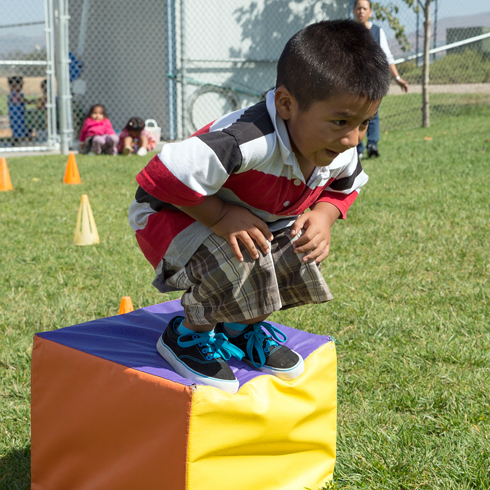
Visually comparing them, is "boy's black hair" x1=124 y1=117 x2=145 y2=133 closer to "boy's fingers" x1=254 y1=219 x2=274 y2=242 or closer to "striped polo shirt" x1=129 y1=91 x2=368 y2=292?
"striped polo shirt" x1=129 y1=91 x2=368 y2=292

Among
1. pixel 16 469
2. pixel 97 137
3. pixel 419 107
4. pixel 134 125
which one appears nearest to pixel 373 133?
pixel 134 125

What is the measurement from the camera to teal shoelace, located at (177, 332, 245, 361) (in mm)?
1843

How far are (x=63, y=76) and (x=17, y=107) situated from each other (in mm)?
1896

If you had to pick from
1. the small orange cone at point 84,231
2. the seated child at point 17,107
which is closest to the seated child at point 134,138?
the seated child at point 17,107

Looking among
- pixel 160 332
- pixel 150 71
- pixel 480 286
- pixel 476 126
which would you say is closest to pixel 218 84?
pixel 150 71

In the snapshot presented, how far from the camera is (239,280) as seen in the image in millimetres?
1780

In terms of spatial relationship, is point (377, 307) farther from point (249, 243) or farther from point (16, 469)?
point (16, 469)

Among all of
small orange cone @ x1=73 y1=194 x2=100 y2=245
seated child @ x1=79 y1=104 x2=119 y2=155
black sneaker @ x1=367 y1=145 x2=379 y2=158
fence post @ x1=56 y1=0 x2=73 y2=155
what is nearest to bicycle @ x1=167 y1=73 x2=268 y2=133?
seated child @ x1=79 y1=104 x2=119 y2=155

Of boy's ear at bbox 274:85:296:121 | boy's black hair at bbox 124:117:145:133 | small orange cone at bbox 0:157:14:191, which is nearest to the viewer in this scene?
boy's ear at bbox 274:85:296:121

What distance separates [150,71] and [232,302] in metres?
10.8

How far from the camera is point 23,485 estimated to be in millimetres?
1989

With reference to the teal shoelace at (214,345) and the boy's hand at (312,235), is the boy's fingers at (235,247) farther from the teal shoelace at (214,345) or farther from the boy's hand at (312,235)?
the teal shoelace at (214,345)

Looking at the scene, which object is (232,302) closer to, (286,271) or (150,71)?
(286,271)

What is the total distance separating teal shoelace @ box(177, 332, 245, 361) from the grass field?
536 mm
